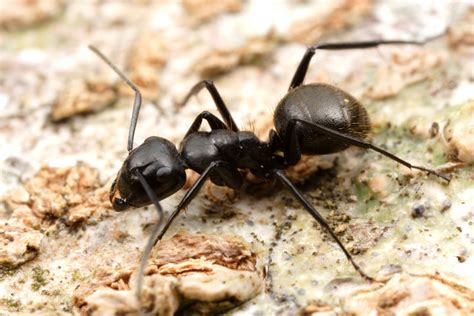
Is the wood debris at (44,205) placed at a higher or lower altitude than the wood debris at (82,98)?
lower

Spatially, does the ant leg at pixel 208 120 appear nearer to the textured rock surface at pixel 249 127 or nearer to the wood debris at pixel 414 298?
Result: the textured rock surface at pixel 249 127

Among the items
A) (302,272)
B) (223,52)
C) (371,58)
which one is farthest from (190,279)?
(371,58)

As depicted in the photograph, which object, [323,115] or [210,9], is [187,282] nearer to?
[323,115]

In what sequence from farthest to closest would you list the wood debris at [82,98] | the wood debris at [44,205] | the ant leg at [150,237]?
the wood debris at [82,98] → the wood debris at [44,205] → the ant leg at [150,237]

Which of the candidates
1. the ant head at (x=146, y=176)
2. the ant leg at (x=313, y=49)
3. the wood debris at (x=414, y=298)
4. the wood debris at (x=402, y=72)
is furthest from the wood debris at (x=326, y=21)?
the wood debris at (x=414, y=298)

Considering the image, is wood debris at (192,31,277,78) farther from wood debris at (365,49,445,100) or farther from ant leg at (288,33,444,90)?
wood debris at (365,49,445,100)

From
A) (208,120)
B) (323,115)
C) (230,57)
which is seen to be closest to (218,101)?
(208,120)

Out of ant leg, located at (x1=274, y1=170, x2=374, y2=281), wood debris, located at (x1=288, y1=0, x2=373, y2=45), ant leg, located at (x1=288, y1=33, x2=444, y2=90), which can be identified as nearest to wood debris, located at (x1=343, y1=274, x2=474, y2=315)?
ant leg, located at (x1=274, y1=170, x2=374, y2=281)

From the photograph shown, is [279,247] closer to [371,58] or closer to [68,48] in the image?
[371,58]
